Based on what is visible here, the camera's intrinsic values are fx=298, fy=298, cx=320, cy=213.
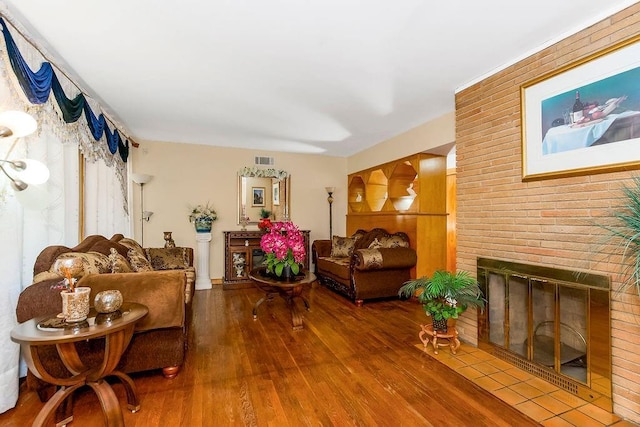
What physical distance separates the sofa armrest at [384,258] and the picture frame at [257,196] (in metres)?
2.37

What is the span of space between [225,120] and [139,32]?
192 centimetres

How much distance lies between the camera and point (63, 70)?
2.57 meters

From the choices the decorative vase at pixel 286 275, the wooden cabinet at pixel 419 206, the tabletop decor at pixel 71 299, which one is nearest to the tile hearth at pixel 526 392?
the decorative vase at pixel 286 275

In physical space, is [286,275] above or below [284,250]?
below

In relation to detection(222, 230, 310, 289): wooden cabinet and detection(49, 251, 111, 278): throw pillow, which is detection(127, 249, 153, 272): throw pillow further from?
detection(222, 230, 310, 289): wooden cabinet

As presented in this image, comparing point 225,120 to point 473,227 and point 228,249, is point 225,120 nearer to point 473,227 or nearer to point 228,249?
point 228,249

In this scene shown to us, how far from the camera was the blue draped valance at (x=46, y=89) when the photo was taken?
6.13ft

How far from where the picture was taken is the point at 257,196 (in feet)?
18.6

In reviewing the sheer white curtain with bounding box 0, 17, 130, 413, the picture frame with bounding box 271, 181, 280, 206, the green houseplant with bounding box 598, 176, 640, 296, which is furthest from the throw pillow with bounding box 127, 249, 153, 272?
the green houseplant with bounding box 598, 176, 640, 296

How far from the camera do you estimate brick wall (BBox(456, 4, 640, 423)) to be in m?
1.83

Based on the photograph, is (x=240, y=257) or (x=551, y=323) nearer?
(x=551, y=323)

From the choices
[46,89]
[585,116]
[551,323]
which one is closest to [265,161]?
[46,89]

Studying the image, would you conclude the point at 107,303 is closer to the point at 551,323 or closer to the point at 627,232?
the point at 551,323

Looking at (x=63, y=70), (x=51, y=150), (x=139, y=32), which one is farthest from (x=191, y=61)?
(x=51, y=150)
